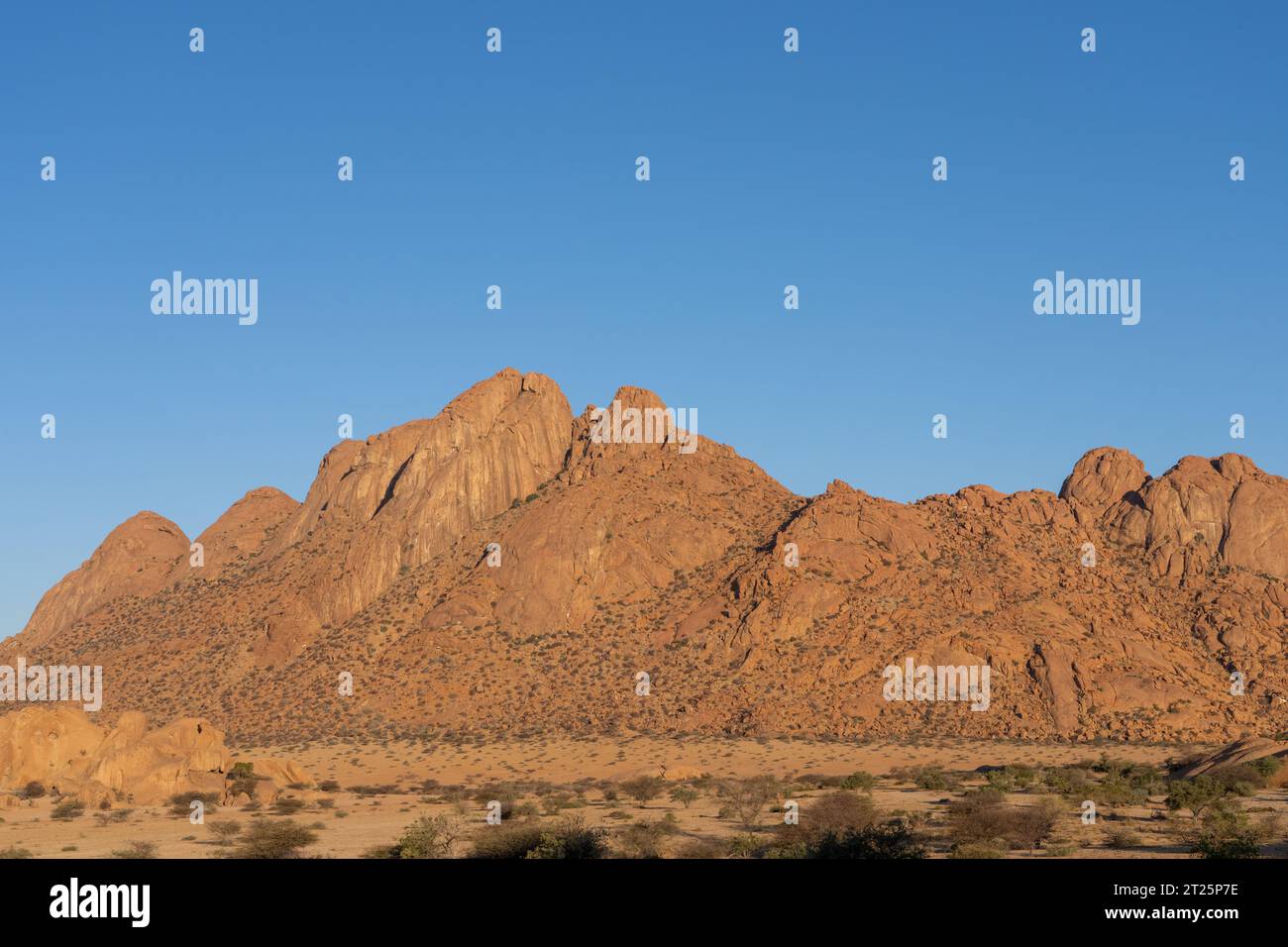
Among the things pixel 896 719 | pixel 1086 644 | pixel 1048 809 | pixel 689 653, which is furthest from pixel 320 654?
pixel 1048 809

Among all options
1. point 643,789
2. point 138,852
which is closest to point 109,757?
point 138,852

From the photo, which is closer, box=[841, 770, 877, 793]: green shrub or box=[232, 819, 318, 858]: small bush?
box=[232, 819, 318, 858]: small bush

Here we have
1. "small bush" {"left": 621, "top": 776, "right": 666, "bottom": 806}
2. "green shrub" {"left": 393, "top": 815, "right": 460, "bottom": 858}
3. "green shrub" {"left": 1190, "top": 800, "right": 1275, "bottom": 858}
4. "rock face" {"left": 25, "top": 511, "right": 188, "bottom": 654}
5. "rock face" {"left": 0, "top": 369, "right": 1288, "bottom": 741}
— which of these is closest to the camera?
"green shrub" {"left": 1190, "top": 800, "right": 1275, "bottom": 858}

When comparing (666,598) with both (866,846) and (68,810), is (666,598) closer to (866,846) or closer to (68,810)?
(68,810)

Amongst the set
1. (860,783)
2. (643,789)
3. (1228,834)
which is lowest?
(860,783)

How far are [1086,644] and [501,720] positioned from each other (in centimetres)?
4092

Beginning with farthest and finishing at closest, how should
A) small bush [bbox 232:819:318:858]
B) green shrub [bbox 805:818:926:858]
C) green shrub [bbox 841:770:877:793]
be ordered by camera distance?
green shrub [bbox 841:770:877:793], small bush [bbox 232:819:318:858], green shrub [bbox 805:818:926:858]

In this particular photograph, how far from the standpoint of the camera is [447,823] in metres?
36.0

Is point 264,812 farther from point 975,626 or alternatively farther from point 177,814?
point 975,626

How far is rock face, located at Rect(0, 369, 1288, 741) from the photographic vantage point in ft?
260

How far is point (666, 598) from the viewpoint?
92062 millimetres
